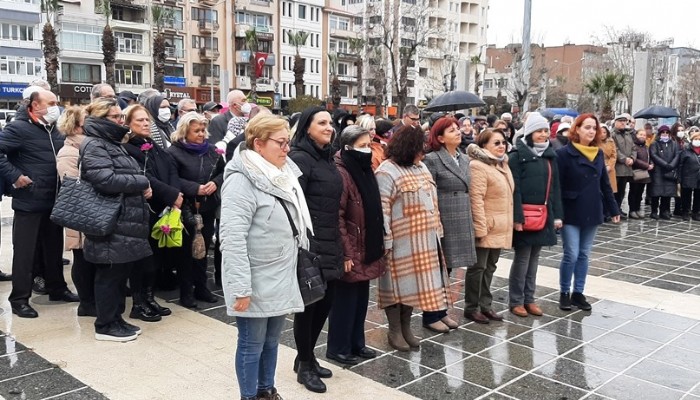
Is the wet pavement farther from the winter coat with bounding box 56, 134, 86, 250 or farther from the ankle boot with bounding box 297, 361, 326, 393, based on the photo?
the winter coat with bounding box 56, 134, 86, 250

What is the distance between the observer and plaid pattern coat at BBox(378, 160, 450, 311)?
16.9 ft

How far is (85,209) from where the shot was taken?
5199 mm

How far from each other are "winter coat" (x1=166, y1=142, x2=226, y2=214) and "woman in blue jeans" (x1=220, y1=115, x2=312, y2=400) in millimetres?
2395

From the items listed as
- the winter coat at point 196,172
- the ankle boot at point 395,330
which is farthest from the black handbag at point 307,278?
the winter coat at point 196,172

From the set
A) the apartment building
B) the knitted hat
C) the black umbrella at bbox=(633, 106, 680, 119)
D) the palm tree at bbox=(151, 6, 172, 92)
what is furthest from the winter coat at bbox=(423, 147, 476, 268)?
the apartment building

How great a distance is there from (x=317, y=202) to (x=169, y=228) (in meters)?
2.03

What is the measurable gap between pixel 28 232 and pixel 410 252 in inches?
142

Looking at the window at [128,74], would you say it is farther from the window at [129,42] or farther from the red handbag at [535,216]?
the red handbag at [535,216]

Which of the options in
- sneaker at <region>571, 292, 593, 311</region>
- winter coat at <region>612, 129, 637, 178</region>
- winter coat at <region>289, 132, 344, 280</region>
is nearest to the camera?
winter coat at <region>289, 132, 344, 280</region>

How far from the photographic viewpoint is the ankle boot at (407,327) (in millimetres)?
5396

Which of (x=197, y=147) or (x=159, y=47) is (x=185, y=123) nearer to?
(x=197, y=147)

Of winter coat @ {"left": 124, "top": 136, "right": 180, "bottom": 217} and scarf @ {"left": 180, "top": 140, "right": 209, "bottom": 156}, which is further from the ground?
scarf @ {"left": 180, "top": 140, "right": 209, "bottom": 156}

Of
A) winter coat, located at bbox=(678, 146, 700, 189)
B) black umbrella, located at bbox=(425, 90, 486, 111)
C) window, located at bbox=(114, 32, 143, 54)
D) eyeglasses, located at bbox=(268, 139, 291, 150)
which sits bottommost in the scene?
winter coat, located at bbox=(678, 146, 700, 189)

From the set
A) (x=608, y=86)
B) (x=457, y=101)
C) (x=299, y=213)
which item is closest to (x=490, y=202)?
(x=299, y=213)
